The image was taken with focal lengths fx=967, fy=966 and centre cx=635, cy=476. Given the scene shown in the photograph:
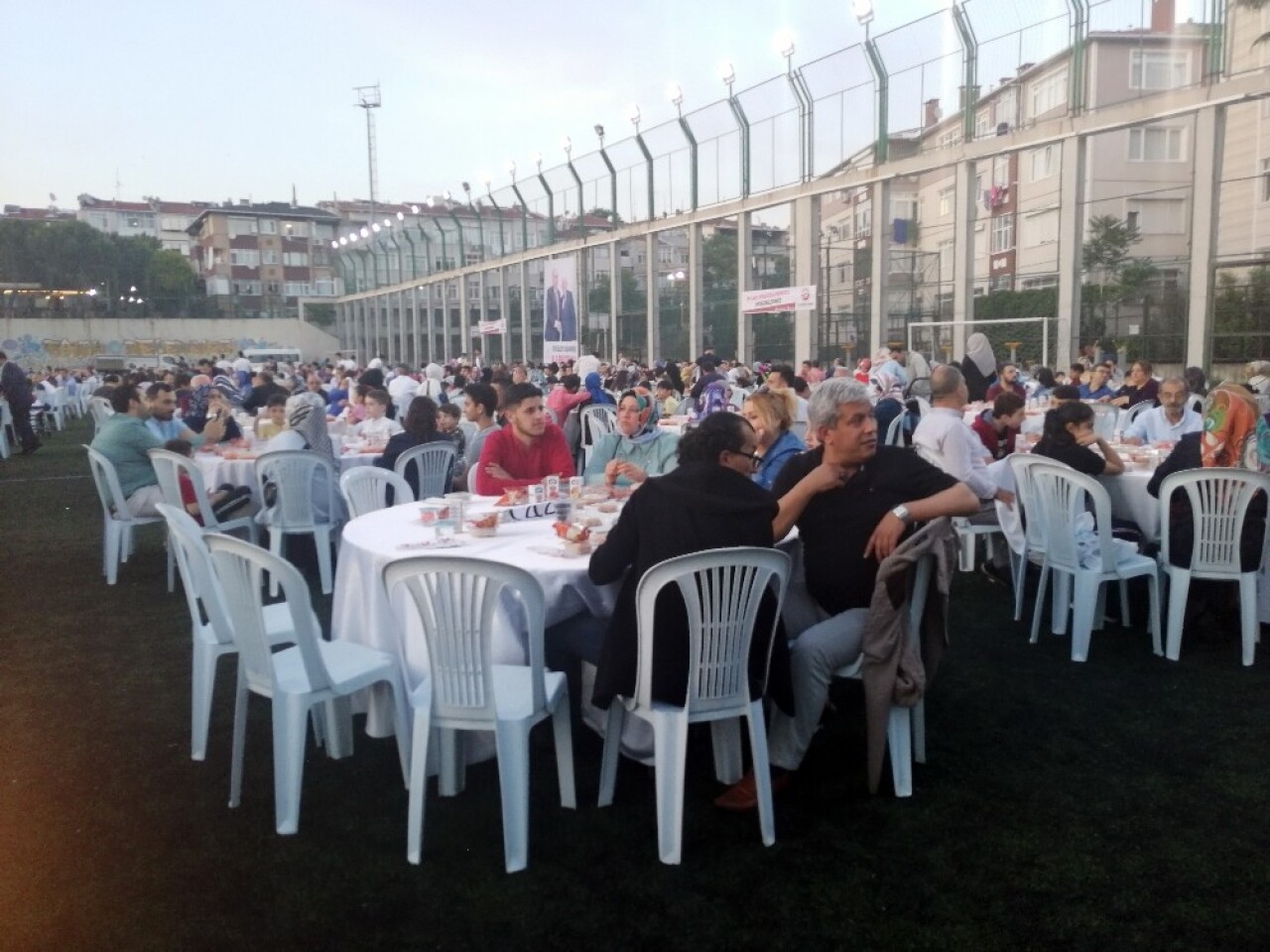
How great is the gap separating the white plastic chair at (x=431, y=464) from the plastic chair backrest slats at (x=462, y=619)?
11.3 ft

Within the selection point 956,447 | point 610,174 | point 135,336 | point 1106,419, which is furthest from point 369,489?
point 135,336

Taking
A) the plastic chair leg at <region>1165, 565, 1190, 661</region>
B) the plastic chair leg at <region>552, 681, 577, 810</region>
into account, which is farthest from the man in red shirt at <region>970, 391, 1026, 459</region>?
the plastic chair leg at <region>552, 681, 577, 810</region>

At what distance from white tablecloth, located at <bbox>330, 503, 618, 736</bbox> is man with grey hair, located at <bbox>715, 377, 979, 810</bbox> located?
2.44 ft

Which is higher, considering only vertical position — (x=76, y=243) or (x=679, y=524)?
(x=76, y=243)

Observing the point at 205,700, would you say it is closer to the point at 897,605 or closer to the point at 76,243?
the point at 897,605

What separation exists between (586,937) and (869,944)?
0.76m

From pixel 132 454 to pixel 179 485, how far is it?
0.68 metres

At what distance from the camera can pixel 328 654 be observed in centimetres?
352

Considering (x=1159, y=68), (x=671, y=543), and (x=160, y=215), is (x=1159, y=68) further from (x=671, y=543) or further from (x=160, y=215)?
(x=160, y=215)

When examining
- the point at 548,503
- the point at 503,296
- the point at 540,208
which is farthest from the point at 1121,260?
the point at 503,296

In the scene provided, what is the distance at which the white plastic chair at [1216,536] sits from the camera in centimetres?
465

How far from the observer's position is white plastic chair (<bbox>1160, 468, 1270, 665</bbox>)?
4648mm

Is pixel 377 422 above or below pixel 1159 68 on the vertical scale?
below

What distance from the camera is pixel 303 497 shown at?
6262 mm
